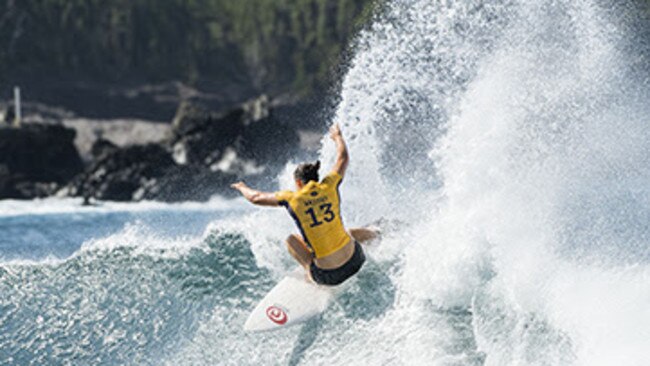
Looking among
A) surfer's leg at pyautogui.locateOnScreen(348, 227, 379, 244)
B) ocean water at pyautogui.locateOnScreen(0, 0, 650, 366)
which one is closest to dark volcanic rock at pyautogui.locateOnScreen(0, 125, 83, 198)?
ocean water at pyautogui.locateOnScreen(0, 0, 650, 366)

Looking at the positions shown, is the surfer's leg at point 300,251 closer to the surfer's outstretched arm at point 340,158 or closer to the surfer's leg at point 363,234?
the surfer's leg at point 363,234

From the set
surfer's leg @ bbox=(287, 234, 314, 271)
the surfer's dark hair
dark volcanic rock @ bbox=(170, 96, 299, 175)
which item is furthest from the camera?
dark volcanic rock @ bbox=(170, 96, 299, 175)

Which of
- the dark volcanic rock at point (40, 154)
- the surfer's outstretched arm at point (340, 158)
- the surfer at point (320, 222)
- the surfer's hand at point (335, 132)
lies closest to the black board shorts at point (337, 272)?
the surfer at point (320, 222)

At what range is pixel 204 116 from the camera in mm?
43906

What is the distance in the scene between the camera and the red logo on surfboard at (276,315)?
9.53 metres

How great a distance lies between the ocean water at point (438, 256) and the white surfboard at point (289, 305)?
0.39 feet

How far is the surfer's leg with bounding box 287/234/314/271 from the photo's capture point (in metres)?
10.2

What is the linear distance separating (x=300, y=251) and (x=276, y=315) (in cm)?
93

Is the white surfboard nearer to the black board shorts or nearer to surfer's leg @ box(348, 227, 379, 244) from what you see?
the black board shorts

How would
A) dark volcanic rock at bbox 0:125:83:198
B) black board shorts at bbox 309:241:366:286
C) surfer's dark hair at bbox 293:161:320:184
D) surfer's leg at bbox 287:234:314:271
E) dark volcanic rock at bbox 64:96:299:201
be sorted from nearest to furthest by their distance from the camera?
surfer's dark hair at bbox 293:161:320:184, black board shorts at bbox 309:241:366:286, surfer's leg at bbox 287:234:314:271, dark volcanic rock at bbox 64:96:299:201, dark volcanic rock at bbox 0:125:83:198

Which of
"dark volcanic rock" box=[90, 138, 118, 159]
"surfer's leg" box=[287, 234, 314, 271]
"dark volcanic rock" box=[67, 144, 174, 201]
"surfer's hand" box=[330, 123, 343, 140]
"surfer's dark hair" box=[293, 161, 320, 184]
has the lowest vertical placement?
"dark volcanic rock" box=[90, 138, 118, 159]

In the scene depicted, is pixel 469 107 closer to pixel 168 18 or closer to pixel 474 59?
pixel 474 59

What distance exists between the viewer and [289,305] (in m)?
9.70

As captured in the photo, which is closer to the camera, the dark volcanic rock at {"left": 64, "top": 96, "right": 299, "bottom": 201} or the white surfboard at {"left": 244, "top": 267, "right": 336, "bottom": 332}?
the white surfboard at {"left": 244, "top": 267, "right": 336, "bottom": 332}
